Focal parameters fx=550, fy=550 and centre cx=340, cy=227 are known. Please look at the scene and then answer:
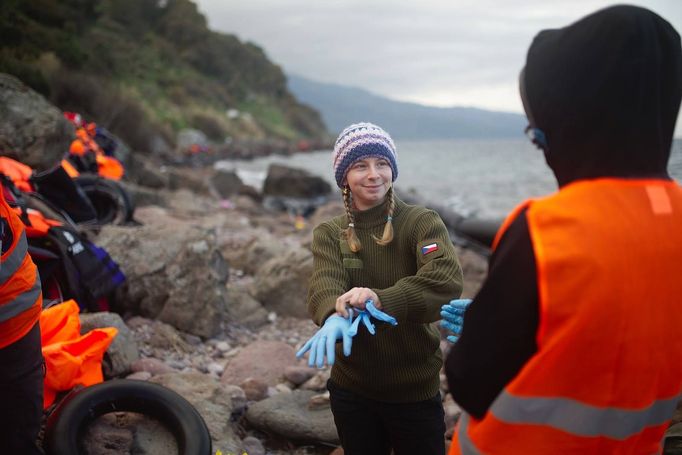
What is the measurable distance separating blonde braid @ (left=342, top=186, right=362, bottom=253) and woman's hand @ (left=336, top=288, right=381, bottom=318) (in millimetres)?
319

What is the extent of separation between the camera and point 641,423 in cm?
133

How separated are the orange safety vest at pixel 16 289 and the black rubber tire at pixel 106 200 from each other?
433 centimetres

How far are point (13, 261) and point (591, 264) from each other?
204 centimetres

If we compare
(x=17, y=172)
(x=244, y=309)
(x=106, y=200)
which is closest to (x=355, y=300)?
(x=244, y=309)

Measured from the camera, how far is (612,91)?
1205 millimetres

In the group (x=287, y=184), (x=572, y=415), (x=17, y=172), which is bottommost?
(x=287, y=184)

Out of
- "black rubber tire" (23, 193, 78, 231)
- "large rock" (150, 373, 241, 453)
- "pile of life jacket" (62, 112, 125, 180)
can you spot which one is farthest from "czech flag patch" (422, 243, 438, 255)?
"pile of life jacket" (62, 112, 125, 180)

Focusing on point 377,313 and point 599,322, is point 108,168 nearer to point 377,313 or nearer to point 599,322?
point 377,313

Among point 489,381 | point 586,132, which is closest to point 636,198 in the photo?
point 586,132

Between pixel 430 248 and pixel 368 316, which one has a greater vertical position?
pixel 430 248

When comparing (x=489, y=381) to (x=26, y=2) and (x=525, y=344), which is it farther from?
(x=26, y=2)

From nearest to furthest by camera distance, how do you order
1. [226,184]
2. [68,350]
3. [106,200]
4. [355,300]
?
[355,300] → [68,350] → [106,200] → [226,184]

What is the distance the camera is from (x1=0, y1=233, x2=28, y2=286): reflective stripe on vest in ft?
6.81

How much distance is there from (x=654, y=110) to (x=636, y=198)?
0.20 m
